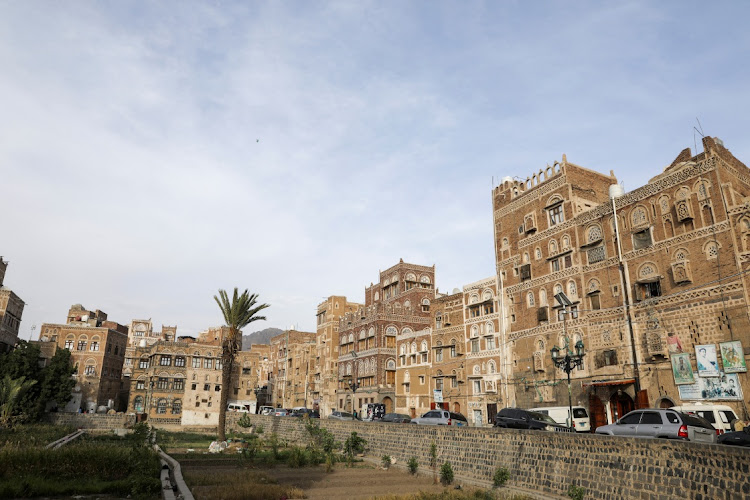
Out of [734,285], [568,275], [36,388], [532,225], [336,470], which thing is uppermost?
[532,225]

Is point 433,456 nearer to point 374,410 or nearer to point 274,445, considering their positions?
point 274,445

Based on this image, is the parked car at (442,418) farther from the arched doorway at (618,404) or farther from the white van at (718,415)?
the white van at (718,415)

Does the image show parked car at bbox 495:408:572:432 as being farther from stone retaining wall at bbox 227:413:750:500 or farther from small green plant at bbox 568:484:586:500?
small green plant at bbox 568:484:586:500

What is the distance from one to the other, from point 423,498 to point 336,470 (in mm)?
9462

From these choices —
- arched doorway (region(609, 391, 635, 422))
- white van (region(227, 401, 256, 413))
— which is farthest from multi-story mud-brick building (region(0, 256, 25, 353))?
arched doorway (region(609, 391, 635, 422))

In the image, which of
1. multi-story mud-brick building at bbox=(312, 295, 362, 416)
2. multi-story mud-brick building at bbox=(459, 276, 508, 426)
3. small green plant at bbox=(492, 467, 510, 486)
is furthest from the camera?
multi-story mud-brick building at bbox=(312, 295, 362, 416)

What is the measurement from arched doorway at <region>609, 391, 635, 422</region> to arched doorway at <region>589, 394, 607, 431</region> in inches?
24.7

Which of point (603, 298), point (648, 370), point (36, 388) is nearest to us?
point (648, 370)

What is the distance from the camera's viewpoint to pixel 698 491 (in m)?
13.4

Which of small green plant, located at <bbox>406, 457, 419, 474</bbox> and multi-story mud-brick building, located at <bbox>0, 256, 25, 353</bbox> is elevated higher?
multi-story mud-brick building, located at <bbox>0, 256, 25, 353</bbox>

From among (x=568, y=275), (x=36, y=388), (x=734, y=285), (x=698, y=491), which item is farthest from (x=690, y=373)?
(x=36, y=388)

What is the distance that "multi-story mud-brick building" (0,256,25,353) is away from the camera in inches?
2354

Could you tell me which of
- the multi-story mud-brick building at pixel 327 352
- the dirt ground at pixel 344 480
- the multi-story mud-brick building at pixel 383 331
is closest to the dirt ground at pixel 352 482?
the dirt ground at pixel 344 480

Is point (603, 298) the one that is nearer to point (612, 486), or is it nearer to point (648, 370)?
point (648, 370)
